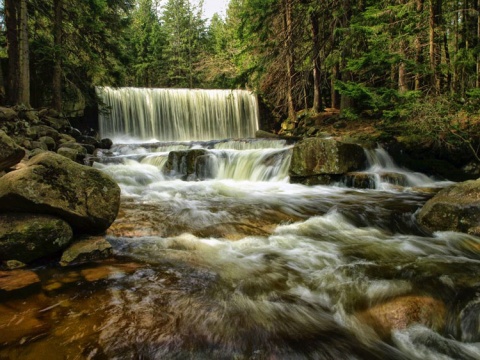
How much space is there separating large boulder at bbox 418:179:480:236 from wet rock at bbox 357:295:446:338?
2.69 metres

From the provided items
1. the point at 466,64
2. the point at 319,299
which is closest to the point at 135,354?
the point at 319,299

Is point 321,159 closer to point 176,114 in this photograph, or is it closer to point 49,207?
point 49,207

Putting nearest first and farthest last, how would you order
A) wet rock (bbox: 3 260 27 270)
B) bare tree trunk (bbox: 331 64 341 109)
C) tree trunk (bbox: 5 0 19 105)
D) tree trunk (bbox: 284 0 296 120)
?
1. wet rock (bbox: 3 260 27 270)
2. tree trunk (bbox: 5 0 19 105)
3. tree trunk (bbox: 284 0 296 120)
4. bare tree trunk (bbox: 331 64 341 109)

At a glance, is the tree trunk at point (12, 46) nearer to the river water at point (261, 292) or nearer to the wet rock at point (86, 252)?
the river water at point (261, 292)

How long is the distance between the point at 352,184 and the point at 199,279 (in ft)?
21.8

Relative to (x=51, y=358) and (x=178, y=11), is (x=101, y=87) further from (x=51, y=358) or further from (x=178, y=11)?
(x=178, y=11)

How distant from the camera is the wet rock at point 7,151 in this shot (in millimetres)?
4512

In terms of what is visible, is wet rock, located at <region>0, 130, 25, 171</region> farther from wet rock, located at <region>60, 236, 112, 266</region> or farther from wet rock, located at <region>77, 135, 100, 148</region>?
wet rock, located at <region>77, 135, 100, 148</region>

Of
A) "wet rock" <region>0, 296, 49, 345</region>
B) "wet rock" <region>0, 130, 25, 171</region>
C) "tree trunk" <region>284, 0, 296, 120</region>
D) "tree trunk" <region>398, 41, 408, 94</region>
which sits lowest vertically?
"wet rock" <region>0, 296, 49, 345</region>

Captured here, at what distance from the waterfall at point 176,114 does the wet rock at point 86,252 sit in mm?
15517

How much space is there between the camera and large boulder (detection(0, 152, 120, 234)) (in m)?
3.90

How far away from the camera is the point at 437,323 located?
295 centimetres

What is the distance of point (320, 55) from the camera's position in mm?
16281

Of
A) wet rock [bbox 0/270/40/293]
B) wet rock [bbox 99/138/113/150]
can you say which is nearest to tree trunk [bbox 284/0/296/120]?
wet rock [bbox 99/138/113/150]
